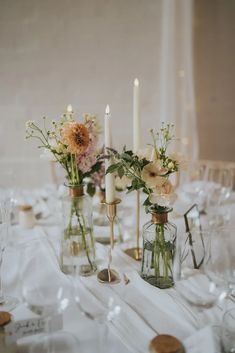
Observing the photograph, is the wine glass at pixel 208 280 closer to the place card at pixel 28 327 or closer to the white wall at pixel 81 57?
the place card at pixel 28 327

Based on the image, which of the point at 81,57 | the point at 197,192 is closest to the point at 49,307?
the point at 197,192

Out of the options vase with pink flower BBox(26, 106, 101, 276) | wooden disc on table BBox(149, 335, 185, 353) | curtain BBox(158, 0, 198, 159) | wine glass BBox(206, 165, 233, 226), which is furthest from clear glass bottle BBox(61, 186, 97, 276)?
curtain BBox(158, 0, 198, 159)

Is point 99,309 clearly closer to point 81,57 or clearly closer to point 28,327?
point 28,327

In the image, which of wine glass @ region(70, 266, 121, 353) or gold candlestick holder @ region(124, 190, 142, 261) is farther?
gold candlestick holder @ region(124, 190, 142, 261)

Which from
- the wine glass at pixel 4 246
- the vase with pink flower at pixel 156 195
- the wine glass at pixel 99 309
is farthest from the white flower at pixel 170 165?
the wine glass at pixel 4 246

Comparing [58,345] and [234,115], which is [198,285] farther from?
[234,115]

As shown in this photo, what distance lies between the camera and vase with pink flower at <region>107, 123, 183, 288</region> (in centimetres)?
96

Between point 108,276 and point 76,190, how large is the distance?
26 centimetres

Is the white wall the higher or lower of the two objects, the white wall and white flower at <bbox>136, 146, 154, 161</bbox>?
the higher

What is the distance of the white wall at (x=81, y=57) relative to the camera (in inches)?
109

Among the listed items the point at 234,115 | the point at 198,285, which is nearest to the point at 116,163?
the point at 198,285

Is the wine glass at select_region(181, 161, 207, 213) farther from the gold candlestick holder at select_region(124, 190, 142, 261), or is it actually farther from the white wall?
the white wall

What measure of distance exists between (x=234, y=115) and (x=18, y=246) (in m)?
2.35

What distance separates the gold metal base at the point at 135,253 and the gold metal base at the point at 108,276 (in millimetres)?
153
